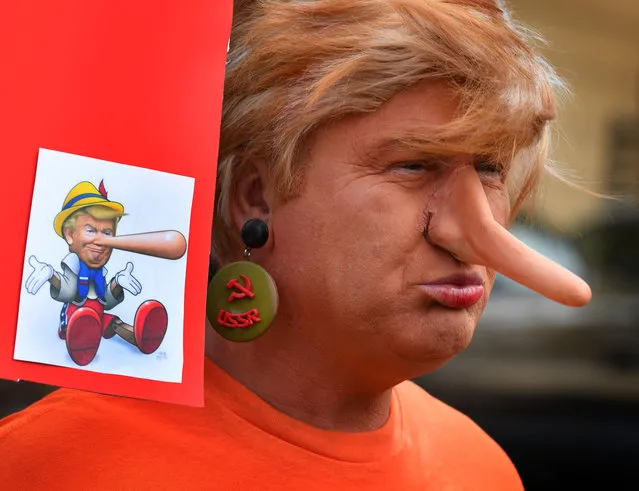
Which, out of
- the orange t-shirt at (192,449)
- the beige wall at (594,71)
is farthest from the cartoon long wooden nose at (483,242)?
the beige wall at (594,71)

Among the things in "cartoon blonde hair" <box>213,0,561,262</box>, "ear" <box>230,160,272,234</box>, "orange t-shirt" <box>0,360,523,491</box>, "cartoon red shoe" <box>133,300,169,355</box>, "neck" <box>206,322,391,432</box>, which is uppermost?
"cartoon blonde hair" <box>213,0,561,262</box>

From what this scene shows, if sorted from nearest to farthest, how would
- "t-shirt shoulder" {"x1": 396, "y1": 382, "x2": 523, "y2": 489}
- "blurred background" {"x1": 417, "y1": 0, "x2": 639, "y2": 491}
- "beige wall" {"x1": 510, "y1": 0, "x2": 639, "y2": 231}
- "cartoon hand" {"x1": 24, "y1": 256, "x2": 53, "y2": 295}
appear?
"cartoon hand" {"x1": 24, "y1": 256, "x2": 53, "y2": 295} → "t-shirt shoulder" {"x1": 396, "y1": 382, "x2": 523, "y2": 489} → "blurred background" {"x1": 417, "y1": 0, "x2": 639, "y2": 491} → "beige wall" {"x1": 510, "y1": 0, "x2": 639, "y2": 231}

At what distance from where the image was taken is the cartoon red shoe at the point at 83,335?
1281 millimetres

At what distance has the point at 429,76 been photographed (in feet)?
4.81

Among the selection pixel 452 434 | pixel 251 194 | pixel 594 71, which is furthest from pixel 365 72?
pixel 594 71

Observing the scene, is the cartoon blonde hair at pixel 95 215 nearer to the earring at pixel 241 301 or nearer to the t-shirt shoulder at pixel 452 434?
the earring at pixel 241 301

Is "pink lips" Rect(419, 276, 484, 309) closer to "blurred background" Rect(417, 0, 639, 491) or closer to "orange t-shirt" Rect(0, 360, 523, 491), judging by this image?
"orange t-shirt" Rect(0, 360, 523, 491)

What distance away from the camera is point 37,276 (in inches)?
49.7

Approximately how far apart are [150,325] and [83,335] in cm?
8

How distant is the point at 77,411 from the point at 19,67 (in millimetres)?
486

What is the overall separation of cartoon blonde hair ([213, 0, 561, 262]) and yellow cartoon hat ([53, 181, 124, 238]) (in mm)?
269

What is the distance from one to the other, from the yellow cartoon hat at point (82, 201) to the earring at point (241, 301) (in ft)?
Result: 0.68

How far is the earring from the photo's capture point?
1.46 meters

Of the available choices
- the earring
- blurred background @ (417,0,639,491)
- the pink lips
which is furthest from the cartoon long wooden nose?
blurred background @ (417,0,639,491)
